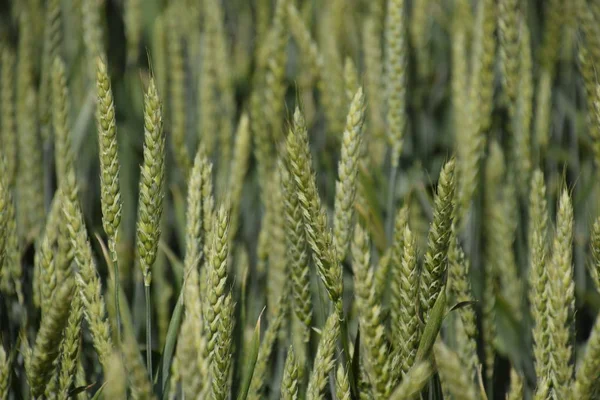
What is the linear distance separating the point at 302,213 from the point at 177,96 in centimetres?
65

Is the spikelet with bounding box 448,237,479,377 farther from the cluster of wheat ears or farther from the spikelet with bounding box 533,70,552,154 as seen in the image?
the spikelet with bounding box 533,70,552,154

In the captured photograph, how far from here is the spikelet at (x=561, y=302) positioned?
2.29 ft

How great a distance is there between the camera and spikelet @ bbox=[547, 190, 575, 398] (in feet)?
2.29

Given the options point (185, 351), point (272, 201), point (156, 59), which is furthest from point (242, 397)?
point (156, 59)

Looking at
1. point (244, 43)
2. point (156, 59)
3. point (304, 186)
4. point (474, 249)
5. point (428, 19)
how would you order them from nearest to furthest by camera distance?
point (304, 186), point (474, 249), point (156, 59), point (428, 19), point (244, 43)

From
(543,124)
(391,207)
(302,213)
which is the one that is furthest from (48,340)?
(543,124)

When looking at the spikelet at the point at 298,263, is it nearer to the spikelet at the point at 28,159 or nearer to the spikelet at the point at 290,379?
the spikelet at the point at 290,379

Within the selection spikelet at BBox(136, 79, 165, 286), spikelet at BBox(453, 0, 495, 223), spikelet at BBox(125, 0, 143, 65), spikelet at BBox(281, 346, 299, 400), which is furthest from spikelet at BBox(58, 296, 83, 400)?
spikelet at BBox(125, 0, 143, 65)

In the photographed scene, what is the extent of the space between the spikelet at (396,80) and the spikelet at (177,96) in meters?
0.33

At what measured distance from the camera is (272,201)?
3.43ft

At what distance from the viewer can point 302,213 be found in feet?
2.61

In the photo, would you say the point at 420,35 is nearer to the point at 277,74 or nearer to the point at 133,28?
the point at 277,74

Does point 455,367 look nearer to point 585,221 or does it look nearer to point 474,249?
point 474,249

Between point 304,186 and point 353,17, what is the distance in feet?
4.23
